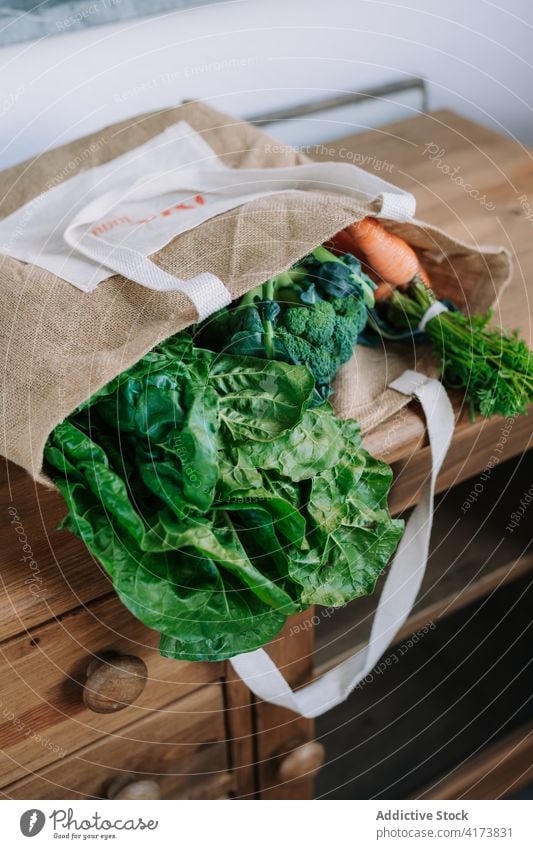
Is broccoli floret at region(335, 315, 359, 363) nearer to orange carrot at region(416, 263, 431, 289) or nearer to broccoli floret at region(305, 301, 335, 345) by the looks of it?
broccoli floret at region(305, 301, 335, 345)

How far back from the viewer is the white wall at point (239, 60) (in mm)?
1004

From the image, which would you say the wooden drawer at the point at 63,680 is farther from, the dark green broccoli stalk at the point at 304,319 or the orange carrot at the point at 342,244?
the orange carrot at the point at 342,244

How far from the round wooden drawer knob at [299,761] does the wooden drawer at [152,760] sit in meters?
0.07

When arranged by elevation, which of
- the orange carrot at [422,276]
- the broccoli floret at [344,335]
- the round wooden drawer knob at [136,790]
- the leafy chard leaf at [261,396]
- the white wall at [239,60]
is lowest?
the round wooden drawer knob at [136,790]

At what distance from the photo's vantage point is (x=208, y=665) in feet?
2.41

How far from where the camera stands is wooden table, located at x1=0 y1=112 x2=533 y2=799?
62 centimetres

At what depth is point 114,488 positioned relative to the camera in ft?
1.80

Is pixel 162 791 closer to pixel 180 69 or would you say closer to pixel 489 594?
pixel 489 594

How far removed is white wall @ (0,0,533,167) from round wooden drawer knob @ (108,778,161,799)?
704 mm

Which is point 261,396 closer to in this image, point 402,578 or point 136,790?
point 402,578

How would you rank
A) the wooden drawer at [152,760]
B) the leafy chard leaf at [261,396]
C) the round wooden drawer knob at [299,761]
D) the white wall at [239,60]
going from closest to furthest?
the leafy chard leaf at [261,396], the wooden drawer at [152,760], the round wooden drawer knob at [299,761], the white wall at [239,60]

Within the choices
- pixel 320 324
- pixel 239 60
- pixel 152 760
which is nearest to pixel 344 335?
pixel 320 324

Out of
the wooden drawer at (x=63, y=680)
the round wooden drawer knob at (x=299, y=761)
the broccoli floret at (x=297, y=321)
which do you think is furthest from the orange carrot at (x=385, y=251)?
the round wooden drawer knob at (x=299, y=761)
